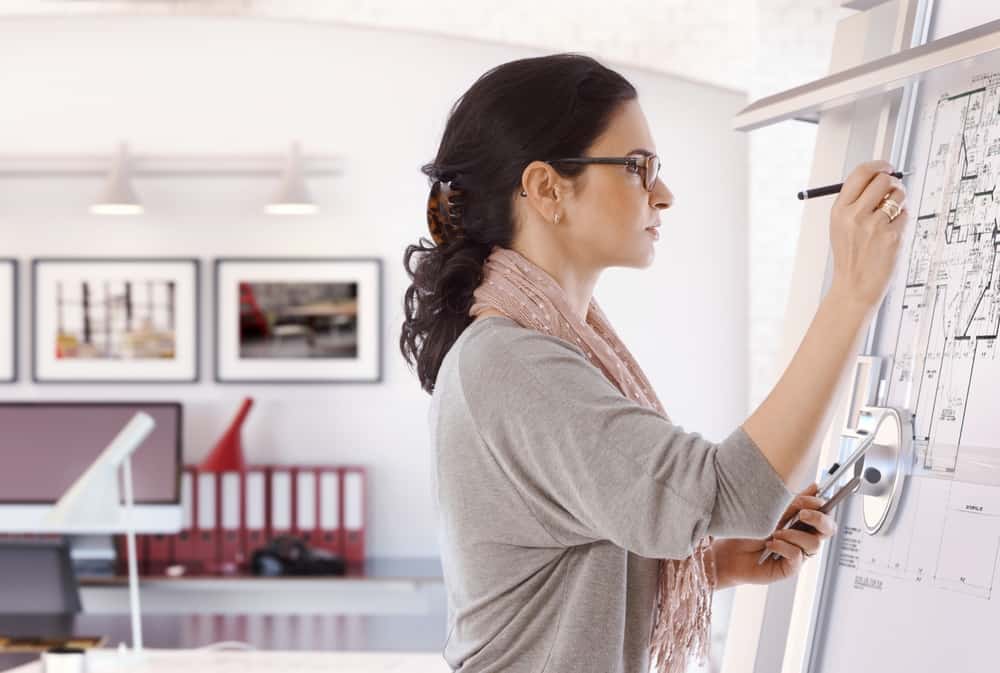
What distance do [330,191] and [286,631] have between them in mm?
1675

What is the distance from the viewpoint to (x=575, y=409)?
96cm

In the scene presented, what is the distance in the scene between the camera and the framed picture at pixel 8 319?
489 centimetres

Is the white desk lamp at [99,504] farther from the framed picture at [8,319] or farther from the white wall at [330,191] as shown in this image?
the framed picture at [8,319]

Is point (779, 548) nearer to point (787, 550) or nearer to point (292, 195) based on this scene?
point (787, 550)

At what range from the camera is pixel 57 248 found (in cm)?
492

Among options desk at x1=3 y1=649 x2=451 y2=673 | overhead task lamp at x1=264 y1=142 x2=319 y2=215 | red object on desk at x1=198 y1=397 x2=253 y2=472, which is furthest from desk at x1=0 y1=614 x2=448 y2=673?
overhead task lamp at x1=264 y1=142 x2=319 y2=215

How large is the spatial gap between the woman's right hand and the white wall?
12.8ft

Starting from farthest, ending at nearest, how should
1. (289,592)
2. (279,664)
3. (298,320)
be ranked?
(298,320), (289,592), (279,664)

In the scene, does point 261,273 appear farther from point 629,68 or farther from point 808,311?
point 808,311

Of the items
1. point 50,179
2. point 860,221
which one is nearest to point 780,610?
point 860,221

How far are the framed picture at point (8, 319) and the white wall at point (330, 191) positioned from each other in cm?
7

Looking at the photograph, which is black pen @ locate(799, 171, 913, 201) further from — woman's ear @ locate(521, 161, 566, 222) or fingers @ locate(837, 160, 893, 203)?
woman's ear @ locate(521, 161, 566, 222)

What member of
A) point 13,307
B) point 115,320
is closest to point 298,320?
point 115,320

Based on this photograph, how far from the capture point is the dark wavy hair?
1.11 metres
